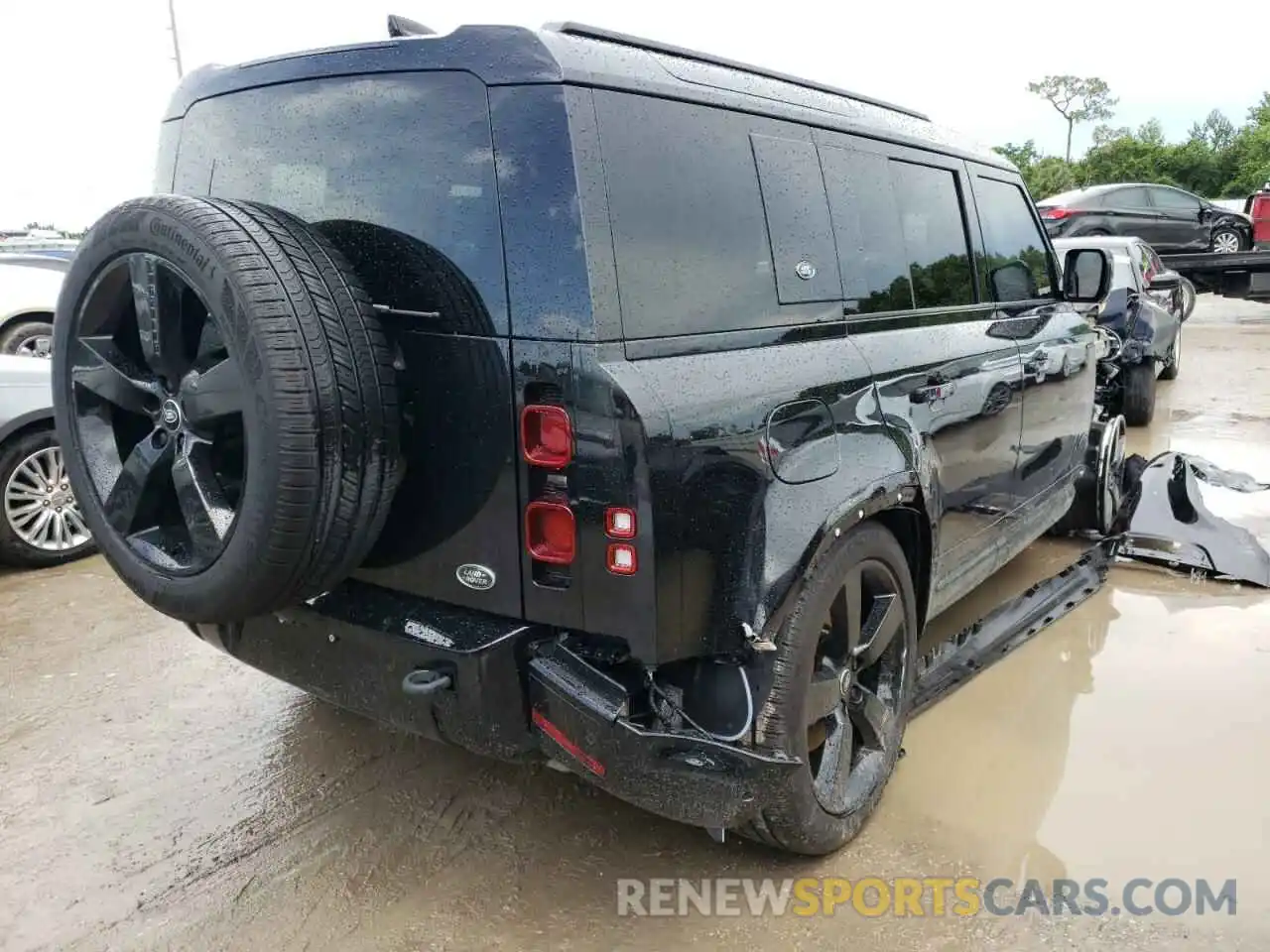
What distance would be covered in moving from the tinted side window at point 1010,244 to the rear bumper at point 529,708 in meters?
2.50

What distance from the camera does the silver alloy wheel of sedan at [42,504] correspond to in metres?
5.07

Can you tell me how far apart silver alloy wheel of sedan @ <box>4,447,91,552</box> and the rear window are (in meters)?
3.46

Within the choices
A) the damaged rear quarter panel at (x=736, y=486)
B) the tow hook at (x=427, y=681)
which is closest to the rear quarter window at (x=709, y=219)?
the damaged rear quarter panel at (x=736, y=486)

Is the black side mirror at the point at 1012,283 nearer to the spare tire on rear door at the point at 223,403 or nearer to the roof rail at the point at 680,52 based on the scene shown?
the roof rail at the point at 680,52

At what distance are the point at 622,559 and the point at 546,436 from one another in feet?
1.04

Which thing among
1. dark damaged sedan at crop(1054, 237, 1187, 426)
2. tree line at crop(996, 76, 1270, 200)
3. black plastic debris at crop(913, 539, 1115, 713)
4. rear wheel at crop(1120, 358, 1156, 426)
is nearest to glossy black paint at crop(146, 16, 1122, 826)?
black plastic debris at crop(913, 539, 1115, 713)

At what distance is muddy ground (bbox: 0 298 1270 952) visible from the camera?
2430mm

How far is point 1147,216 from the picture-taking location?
56.5 feet

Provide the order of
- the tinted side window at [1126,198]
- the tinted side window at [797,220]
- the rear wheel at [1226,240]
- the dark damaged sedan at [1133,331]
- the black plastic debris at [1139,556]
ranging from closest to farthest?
the tinted side window at [797,220], the black plastic debris at [1139,556], the dark damaged sedan at [1133,331], the tinted side window at [1126,198], the rear wheel at [1226,240]

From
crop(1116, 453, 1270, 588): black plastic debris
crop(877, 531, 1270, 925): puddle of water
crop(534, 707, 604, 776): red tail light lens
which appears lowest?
crop(877, 531, 1270, 925): puddle of water

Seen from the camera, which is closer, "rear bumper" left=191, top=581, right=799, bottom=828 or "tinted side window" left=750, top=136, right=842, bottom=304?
"rear bumper" left=191, top=581, right=799, bottom=828

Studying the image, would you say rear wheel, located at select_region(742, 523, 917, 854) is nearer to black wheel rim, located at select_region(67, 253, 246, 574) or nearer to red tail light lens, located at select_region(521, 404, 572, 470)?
red tail light lens, located at select_region(521, 404, 572, 470)

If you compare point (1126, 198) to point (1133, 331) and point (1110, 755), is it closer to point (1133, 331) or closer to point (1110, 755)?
point (1133, 331)

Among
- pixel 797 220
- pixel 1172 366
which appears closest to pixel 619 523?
pixel 797 220
